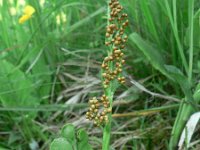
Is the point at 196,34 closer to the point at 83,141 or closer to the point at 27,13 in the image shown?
the point at 83,141

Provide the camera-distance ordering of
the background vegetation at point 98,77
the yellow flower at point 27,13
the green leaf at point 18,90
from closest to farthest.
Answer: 1. the background vegetation at point 98,77
2. the green leaf at point 18,90
3. the yellow flower at point 27,13

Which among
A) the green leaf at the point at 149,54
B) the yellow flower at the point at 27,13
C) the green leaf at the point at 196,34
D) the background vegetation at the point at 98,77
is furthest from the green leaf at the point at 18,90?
the green leaf at the point at 196,34

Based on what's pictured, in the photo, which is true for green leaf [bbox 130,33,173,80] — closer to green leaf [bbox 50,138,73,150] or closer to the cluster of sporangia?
the cluster of sporangia

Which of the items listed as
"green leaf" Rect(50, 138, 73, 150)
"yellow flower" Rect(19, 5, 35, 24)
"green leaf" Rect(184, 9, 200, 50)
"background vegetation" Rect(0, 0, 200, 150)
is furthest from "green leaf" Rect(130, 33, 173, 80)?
"yellow flower" Rect(19, 5, 35, 24)

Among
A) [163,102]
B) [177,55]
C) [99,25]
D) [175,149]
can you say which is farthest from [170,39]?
[99,25]

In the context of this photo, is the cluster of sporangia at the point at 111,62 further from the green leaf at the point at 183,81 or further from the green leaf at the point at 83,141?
the green leaf at the point at 183,81

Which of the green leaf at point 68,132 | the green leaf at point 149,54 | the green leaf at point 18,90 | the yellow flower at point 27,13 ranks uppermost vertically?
the yellow flower at point 27,13

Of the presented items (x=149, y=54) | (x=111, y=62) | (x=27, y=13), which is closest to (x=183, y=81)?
(x=149, y=54)
